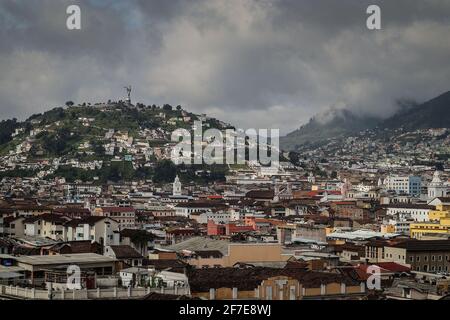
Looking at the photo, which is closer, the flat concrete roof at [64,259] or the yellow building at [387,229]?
the flat concrete roof at [64,259]

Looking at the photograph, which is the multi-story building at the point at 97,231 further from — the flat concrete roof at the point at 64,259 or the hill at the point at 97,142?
the hill at the point at 97,142

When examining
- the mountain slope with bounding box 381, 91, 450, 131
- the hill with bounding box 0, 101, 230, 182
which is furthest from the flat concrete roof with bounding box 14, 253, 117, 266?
the mountain slope with bounding box 381, 91, 450, 131

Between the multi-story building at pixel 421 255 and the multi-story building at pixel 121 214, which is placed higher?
the multi-story building at pixel 121 214

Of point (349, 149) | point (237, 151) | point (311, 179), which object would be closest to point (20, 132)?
point (237, 151)

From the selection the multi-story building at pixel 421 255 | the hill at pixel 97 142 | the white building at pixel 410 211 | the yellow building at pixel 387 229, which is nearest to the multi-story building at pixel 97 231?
the multi-story building at pixel 421 255

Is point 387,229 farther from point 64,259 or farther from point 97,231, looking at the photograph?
point 64,259

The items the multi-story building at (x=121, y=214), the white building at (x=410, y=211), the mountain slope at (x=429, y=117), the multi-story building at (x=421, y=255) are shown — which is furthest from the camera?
the mountain slope at (x=429, y=117)

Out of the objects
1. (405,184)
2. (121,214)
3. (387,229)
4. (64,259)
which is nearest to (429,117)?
(405,184)

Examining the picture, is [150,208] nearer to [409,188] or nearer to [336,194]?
[336,194]

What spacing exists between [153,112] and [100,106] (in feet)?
20.7

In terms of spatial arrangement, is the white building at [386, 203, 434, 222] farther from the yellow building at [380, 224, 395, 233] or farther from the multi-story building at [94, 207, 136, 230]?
the multi-story building at [94, 207, 136, 230]

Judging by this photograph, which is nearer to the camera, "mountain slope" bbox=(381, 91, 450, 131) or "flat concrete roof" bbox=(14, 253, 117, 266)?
"flat concrete roof" bbox=(14, 253, 117, 266)

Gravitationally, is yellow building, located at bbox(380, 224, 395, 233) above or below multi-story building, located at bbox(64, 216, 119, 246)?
below
